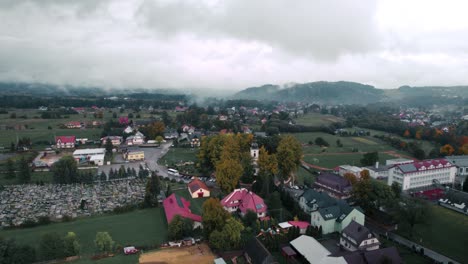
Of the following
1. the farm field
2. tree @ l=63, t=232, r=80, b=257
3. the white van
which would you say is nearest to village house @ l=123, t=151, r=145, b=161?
the white van

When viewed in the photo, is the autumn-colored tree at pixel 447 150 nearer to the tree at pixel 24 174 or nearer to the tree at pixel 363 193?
the tree at pixel 363 193

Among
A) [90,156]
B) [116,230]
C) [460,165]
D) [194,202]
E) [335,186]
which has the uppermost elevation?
[460,165]

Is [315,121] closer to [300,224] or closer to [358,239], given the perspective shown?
[300,224]

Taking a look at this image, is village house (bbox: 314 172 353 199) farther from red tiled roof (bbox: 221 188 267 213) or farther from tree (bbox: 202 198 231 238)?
tree (bbox: 202 198 231 238)

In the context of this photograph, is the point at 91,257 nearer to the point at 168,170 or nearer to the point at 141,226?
the point at 141,226

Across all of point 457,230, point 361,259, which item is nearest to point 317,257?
point 361,259

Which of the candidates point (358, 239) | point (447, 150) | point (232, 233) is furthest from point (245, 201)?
point (447, 150)

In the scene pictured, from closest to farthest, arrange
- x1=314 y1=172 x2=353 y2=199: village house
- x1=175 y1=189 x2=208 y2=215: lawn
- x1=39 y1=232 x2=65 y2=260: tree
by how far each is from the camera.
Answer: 1. x1=39 y1=232 x2=65 y2=260: tree
2. x1=175 y1=189 x2=208 y2=215: lawn
3. x1=314 y1=172 x2=353 y2=199: village house

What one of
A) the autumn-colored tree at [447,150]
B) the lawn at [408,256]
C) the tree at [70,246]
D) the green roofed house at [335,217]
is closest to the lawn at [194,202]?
the green roofed house at [335,217]
